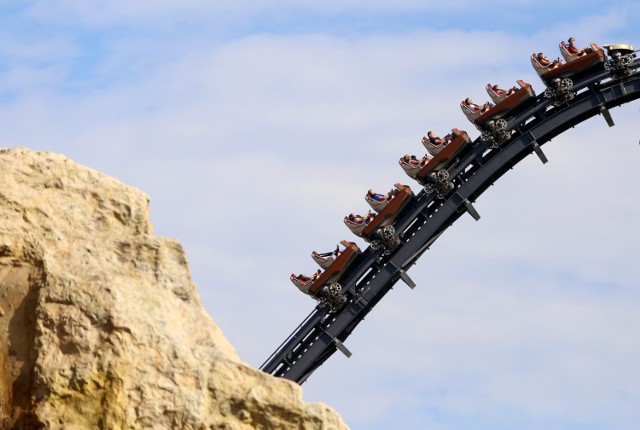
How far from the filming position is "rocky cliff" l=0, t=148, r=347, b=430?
8.98 metres

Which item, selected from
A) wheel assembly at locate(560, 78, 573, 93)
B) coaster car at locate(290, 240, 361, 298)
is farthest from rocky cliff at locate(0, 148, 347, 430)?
wheel assembly at locate(560, 78, 573, 93)

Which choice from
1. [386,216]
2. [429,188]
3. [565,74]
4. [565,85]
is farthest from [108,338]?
[565,74]

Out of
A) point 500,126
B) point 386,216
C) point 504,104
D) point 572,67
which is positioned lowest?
point 386,216

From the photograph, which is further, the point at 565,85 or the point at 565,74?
the point at 565,74

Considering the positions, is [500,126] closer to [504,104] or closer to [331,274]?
[504,104]

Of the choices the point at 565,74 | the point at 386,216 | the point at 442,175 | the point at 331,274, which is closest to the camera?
the point at 331,274

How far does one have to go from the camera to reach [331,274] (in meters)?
24.3

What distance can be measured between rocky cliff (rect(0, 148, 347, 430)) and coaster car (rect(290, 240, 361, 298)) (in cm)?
1451

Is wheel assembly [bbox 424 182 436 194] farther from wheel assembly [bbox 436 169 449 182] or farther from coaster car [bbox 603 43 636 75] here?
coaster car [bbox 603 43 636 75]

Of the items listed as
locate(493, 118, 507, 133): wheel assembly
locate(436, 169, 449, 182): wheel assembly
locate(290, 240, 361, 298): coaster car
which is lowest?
locate(290, 240, 361, 298): coaster car

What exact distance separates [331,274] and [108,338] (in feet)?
50.4

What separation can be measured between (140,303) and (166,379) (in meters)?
0.65

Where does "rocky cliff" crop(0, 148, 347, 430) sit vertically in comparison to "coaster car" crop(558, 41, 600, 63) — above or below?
below

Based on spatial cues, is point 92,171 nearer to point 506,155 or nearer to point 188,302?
point 188,302
